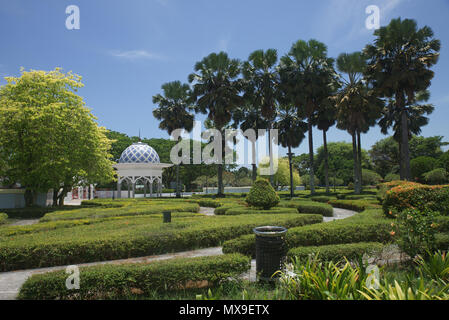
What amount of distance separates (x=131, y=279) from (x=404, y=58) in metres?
25.2

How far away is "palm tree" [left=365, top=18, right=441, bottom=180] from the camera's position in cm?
2061

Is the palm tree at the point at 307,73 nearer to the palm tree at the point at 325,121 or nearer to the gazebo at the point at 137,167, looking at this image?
the palm tree at the point at 325,121

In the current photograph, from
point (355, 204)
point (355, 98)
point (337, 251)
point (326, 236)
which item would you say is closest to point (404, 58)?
point (355, 98)

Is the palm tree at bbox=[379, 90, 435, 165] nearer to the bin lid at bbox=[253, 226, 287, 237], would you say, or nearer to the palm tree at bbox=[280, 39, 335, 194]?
the palm tree at bbox=[280, 39, 335, 194]

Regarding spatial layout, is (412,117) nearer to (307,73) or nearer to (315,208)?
(307,73)

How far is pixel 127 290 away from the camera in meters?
4.62

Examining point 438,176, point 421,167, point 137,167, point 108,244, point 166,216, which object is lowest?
point 108,244

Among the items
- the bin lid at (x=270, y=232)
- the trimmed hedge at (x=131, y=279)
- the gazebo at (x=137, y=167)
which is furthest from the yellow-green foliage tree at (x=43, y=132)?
the bin lid at (x=270, y=232)

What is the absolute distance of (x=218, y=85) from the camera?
2900cm

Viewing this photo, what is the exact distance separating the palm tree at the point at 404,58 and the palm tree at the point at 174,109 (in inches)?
855

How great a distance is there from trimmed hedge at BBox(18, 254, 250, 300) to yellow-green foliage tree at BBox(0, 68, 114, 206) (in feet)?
47.9

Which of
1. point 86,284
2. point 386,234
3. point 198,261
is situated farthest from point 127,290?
point 386,234
